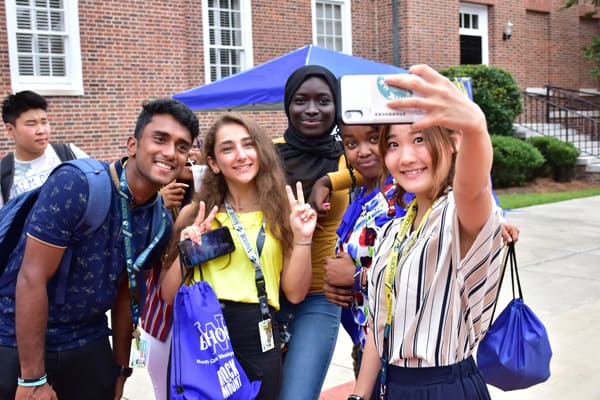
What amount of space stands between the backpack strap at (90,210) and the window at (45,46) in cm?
993

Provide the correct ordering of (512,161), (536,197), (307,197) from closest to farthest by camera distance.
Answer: (307,197)
(536,197)
(512,161)

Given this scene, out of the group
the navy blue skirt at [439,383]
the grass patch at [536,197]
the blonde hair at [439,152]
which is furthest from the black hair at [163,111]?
the grass patch at [536,197]

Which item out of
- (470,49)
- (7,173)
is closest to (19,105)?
(7,173)

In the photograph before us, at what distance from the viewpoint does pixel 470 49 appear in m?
19.3

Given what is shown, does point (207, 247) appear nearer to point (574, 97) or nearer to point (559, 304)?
point (559, 304)

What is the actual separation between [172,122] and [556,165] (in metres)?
15.5

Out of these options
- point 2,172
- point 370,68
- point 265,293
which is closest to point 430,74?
point 265,293

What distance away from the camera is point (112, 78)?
40.9 ft

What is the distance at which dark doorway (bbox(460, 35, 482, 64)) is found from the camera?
62.7 ft

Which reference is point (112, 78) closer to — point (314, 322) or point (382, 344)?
point (314, 322)

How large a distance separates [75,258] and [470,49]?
60.3ft

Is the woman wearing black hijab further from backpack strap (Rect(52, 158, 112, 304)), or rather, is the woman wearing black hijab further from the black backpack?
the black backpack

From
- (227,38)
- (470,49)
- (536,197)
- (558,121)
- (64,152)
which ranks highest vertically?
(470,49)

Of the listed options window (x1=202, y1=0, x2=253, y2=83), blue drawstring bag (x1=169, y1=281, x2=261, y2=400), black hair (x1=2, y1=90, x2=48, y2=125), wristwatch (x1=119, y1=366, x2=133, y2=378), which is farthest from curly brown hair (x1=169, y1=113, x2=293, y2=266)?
window (x1=202, y1=0, x2=253, y2=83)
